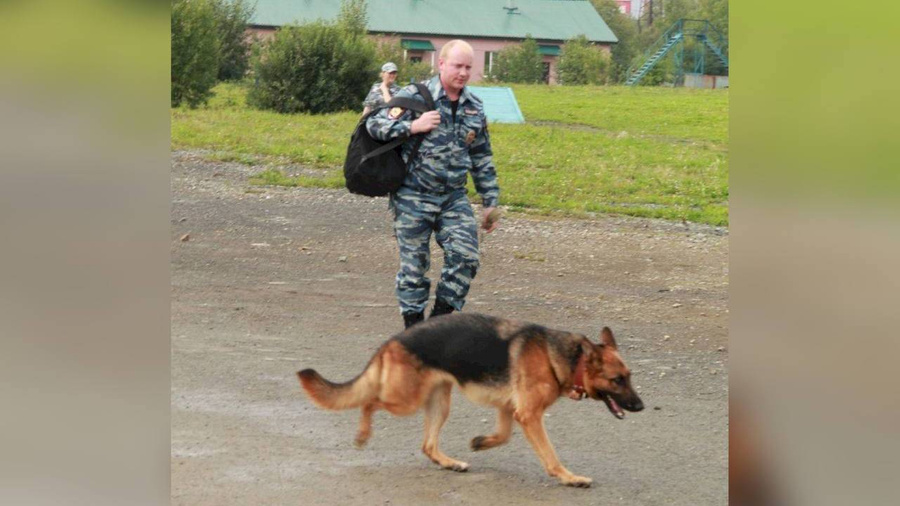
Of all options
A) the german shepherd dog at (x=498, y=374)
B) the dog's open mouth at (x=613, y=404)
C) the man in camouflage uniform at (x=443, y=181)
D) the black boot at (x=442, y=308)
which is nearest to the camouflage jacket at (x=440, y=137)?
the man in camouflage uniform at (x=443, y=181)

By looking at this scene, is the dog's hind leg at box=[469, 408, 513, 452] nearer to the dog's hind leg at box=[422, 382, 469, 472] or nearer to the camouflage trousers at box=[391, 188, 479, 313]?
the dog's hind leg at box=[422, 382, 469, 472]

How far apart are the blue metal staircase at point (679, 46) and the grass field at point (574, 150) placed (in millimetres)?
1614

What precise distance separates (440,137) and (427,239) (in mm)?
629

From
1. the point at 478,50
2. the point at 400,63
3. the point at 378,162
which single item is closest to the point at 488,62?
the point at 478,50

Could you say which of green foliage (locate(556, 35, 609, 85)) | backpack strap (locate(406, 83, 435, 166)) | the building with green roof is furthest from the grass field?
backpack strap (locate(406, 83, 435, 166))

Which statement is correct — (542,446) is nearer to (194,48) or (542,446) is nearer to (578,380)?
(578,380)

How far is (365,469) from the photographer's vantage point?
5691mm

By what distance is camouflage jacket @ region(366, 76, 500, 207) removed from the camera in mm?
6504

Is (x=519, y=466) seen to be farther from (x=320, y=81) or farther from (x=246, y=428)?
(x=320, y=81)

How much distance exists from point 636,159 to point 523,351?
1023 centimetres

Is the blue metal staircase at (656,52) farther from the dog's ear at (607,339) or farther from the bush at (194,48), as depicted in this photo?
the dog's ear at (607,339)

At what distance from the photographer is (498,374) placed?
541 cm
